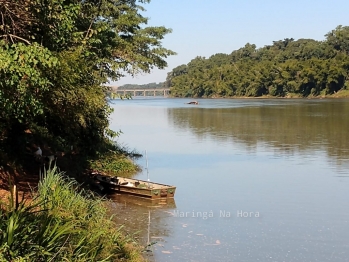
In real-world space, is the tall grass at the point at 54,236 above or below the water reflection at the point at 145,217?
above

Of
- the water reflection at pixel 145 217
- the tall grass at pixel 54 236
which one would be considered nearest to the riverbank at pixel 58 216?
the tall grass at pixel 54 236

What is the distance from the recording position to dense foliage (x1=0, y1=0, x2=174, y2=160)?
28.5ft

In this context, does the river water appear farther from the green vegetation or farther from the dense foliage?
the dense foliage

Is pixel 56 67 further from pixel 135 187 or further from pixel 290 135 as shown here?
pixel 290 135

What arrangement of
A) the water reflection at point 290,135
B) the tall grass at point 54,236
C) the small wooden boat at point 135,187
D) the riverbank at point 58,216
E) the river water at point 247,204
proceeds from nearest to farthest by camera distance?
the tall grass at point 54,236 → the riverbank at point 58,216 → the river water at point 247,204 → the small wooden boat at point 135,187 → the water reflection at point 290,135

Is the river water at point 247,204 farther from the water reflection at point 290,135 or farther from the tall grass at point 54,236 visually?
the tall grass at point 54,236

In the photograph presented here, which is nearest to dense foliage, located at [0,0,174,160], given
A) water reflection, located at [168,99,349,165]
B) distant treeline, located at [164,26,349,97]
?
water reflection, located at [168,99,349,165]

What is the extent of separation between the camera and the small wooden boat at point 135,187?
17.0 m

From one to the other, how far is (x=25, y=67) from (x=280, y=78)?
4823 inches

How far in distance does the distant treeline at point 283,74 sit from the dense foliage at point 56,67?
101 meters

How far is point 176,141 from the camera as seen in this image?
3769 cm

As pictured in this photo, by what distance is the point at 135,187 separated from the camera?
1744 cm

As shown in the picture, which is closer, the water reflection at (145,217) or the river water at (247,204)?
the river water at (247,204)

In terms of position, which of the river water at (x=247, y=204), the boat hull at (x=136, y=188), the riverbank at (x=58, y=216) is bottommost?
the river water at (x=247, y=204)
